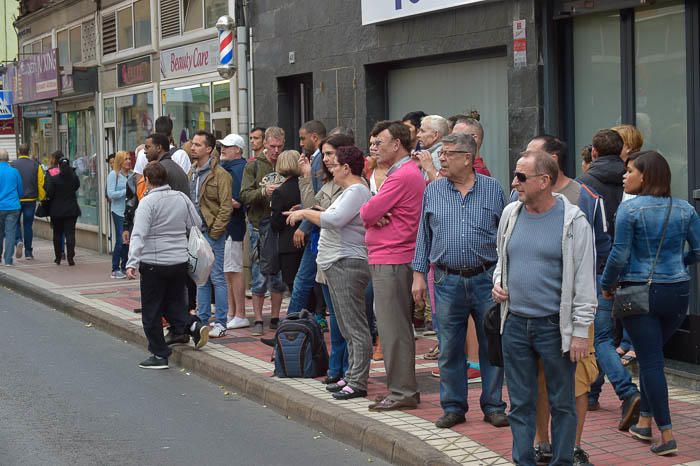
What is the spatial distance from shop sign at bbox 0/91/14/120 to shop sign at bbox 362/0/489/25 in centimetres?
1927

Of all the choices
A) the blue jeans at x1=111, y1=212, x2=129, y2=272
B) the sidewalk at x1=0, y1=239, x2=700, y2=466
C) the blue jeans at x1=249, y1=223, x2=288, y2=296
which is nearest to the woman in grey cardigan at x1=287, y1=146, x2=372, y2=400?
the sidewalk at x1=0, y1=239, x2=700, y2=466

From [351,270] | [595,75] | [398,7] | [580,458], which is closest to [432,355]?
[351,270]

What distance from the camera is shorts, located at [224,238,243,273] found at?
11.9m

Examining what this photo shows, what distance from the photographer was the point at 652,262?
6.79 metres

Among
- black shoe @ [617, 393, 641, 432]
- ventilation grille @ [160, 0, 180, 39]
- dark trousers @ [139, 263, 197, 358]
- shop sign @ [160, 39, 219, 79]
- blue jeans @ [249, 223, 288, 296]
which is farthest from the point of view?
ventilation grille @ [160, 0, 180, 39]

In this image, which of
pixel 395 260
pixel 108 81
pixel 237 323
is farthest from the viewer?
pixel 108 81

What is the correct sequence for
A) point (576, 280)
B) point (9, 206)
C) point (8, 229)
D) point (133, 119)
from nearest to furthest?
point (576, 280), point (9, 206), point (8, 229), point (133, 119)

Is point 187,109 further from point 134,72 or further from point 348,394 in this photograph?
point 348,394

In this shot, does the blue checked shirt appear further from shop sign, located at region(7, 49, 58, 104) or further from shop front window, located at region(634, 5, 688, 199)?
shop sign, located at region(7, 49, 58, 104)

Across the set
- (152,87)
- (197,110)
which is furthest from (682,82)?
(152,87)

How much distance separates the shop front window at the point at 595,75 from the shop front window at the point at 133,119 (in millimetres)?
11772

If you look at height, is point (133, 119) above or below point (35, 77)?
below

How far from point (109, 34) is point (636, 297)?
18.9 metres

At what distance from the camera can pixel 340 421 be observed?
7816mm
